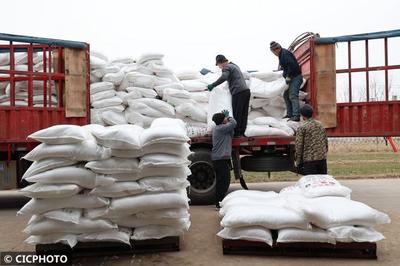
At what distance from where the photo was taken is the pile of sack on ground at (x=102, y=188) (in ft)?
14.0

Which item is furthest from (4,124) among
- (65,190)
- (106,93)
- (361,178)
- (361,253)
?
(361,178)

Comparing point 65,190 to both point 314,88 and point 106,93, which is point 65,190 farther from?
point 314,88

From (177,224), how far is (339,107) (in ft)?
12.4

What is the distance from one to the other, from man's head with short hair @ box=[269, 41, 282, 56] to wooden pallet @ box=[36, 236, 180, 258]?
4.13 m

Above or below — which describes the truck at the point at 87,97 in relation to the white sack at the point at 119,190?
above

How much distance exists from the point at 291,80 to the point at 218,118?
1582 mm

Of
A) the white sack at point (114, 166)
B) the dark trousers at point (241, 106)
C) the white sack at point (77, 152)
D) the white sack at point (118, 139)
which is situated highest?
the dark trousers at point (241, 106)

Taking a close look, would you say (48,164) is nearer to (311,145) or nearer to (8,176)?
(311,145)

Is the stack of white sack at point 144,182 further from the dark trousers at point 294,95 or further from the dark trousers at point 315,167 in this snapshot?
the dark trousers at point 294,95

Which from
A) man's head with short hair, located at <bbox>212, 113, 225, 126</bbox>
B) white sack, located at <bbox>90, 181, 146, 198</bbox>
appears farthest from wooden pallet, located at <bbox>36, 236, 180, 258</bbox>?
man's head with short hair, located at <bbox>212, 113, 225, 126</bbox>

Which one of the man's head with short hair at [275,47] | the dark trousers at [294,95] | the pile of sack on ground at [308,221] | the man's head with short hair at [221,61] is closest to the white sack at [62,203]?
the pile of sack on ground at [308,221]

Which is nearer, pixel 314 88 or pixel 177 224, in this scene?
pixel 177 224

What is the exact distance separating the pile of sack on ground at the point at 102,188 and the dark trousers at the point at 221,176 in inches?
85.0

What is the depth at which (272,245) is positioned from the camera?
433cm
